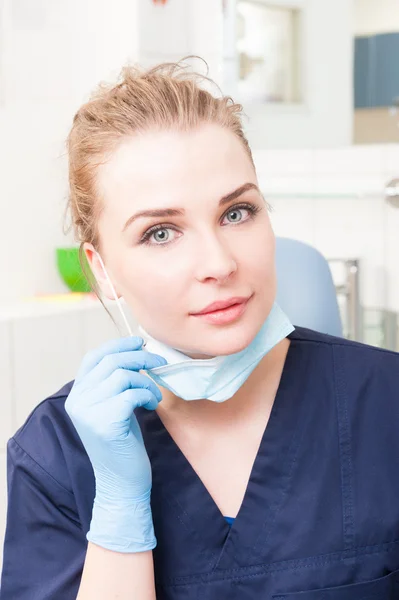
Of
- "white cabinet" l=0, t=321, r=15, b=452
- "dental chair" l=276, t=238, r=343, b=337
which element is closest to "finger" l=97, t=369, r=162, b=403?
"dental chair" l=276, t=238, r=343, b=337

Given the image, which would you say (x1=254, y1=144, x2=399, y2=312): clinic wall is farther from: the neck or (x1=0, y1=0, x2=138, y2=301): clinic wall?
the neck

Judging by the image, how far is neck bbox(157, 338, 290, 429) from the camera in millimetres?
1232

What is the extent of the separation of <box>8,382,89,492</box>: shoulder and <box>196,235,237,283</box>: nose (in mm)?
319

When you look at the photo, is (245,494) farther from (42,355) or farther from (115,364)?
(42,355)

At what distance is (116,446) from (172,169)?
1.20ft

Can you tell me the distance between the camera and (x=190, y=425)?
48.4 inches

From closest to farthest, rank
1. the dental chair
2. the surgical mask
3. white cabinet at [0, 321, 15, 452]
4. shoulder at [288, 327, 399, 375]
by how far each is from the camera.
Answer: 1. the surgical mask
2. shoulder at [288, 327, 399, 375]
3. the dental chair
4. white cabinet at [0, 321, 15, 452]

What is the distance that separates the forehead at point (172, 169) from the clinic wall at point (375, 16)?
1794 millimetres

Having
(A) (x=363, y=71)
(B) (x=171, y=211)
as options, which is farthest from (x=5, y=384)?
(A) (x=363, y=71)

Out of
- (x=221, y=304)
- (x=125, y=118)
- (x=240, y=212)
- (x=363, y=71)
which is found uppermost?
(x=363, y=71)

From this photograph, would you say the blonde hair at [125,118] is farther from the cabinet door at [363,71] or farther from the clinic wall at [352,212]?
the cabinet door at [363,71]

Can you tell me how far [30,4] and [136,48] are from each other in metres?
0.37

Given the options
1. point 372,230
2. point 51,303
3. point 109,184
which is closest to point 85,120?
point 109,184

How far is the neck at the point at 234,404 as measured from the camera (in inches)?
48.5
